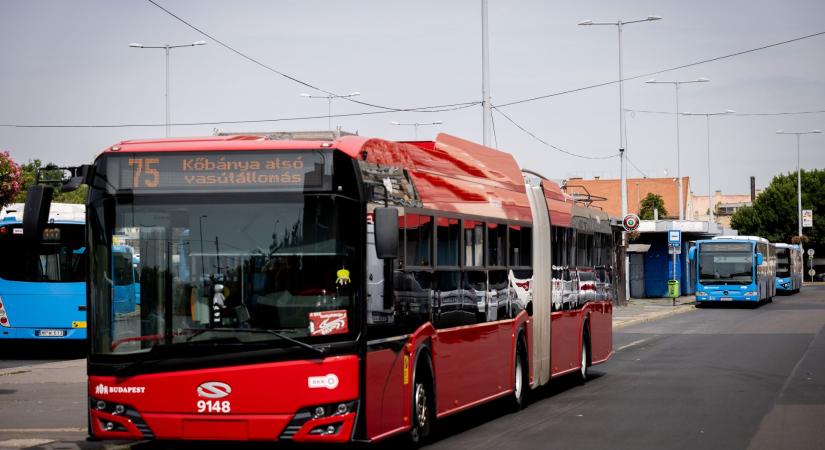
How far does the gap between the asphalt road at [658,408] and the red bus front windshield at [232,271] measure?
1.93 m

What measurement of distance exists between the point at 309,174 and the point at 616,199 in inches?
6343

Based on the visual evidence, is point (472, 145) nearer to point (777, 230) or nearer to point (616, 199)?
point (777, 230)

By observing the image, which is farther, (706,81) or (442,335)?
(706,81)

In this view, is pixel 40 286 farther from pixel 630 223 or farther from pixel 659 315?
pixel 659 315

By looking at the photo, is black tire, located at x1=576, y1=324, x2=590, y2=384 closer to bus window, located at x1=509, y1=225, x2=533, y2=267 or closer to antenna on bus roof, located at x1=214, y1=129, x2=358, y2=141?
bus window, located at x1=509, y1=225, x2=533, y2=267

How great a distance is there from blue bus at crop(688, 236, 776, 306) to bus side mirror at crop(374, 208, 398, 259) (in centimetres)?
4709

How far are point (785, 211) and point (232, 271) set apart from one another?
11860cm

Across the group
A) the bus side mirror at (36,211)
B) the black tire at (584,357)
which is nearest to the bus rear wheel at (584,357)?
the black tire at (584,357)

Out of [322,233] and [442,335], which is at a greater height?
[322,233]

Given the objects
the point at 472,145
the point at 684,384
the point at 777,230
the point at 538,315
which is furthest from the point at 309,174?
the point at 777,230

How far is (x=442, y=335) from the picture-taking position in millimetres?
13039

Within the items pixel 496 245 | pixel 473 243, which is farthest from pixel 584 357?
pixel 473 243

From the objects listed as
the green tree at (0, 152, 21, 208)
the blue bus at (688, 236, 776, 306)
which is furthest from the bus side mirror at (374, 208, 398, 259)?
the blue bus at (688, 236, 776, 306)

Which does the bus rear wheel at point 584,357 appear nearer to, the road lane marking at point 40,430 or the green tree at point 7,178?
the road lane marking at point 40,430
